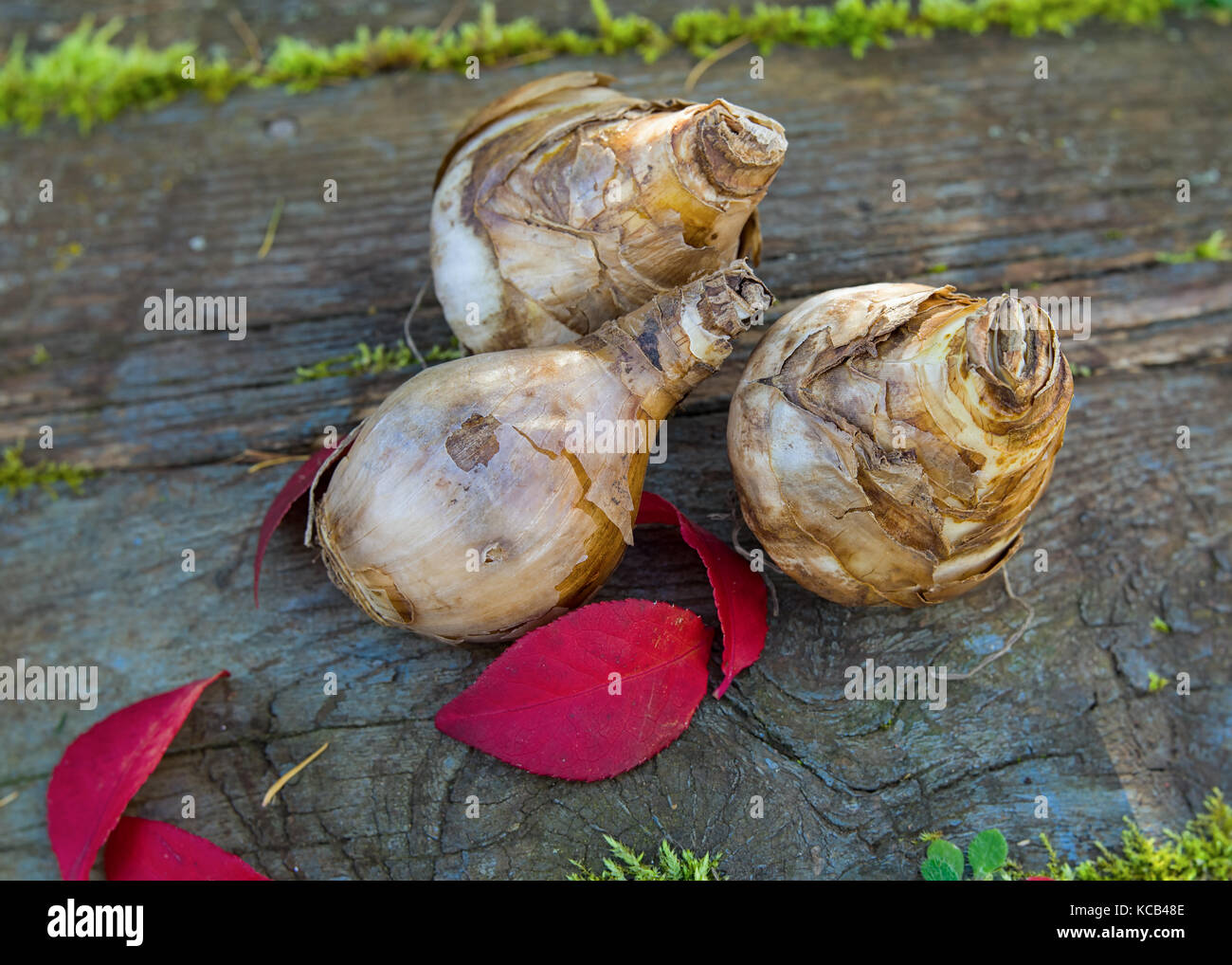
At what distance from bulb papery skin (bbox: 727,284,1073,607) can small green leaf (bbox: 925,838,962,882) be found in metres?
0.40

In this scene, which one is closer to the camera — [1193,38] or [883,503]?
[883,503]

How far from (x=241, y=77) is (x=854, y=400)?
1750 mm

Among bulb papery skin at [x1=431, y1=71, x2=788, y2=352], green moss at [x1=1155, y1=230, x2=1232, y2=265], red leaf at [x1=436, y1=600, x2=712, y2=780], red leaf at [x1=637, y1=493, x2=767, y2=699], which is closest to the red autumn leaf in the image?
bulb papery skin at [x1=431, y1=71, x2=788, y2=352]

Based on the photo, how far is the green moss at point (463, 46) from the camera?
89.4 inches

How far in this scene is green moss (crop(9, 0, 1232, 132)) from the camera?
2.27 meters

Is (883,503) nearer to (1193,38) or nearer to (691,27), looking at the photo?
(691,27)

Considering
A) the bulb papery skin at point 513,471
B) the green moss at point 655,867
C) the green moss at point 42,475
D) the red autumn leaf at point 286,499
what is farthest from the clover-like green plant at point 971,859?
the green moss at point 42,475

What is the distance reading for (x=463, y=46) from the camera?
2.27 meters

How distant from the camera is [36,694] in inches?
71.3

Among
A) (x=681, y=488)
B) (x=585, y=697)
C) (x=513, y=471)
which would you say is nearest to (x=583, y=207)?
(x=513, y=471)

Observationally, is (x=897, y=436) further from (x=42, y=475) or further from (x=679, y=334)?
(x=42, y=475)

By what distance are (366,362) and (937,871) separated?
1413 mm

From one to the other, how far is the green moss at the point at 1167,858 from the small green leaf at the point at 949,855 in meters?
0.18
